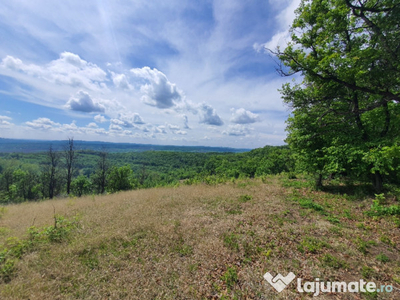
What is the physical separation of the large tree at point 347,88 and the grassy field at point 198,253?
2.67 metres

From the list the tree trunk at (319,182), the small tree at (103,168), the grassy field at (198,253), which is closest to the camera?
the grassy field at (198,253)

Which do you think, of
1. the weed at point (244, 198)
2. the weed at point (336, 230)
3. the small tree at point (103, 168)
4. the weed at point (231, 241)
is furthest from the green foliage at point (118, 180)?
the weed at point (336, 230)

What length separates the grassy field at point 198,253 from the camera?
12.0 ft

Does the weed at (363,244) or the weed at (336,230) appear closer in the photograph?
the weed at (363,244)

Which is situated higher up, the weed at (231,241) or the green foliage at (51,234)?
the weed at (231,241)

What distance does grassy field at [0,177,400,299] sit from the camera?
143 inches

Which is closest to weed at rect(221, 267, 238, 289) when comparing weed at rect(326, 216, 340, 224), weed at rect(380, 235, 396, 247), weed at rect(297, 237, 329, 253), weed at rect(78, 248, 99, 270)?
weed at rect(297, 237, 329, 253)

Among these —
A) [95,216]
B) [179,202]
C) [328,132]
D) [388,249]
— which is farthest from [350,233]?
[95,216]

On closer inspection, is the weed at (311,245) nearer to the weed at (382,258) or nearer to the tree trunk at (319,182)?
the weed at (382,258)

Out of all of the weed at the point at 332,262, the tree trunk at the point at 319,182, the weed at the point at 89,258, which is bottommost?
the weed at the point at 89,258

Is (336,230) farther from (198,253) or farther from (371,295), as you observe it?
(198,253)

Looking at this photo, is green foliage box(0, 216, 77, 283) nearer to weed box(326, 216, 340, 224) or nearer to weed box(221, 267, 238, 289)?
weed box(221, 267, 238, 289)

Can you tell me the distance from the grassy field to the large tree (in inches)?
105

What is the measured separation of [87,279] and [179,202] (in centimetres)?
521
